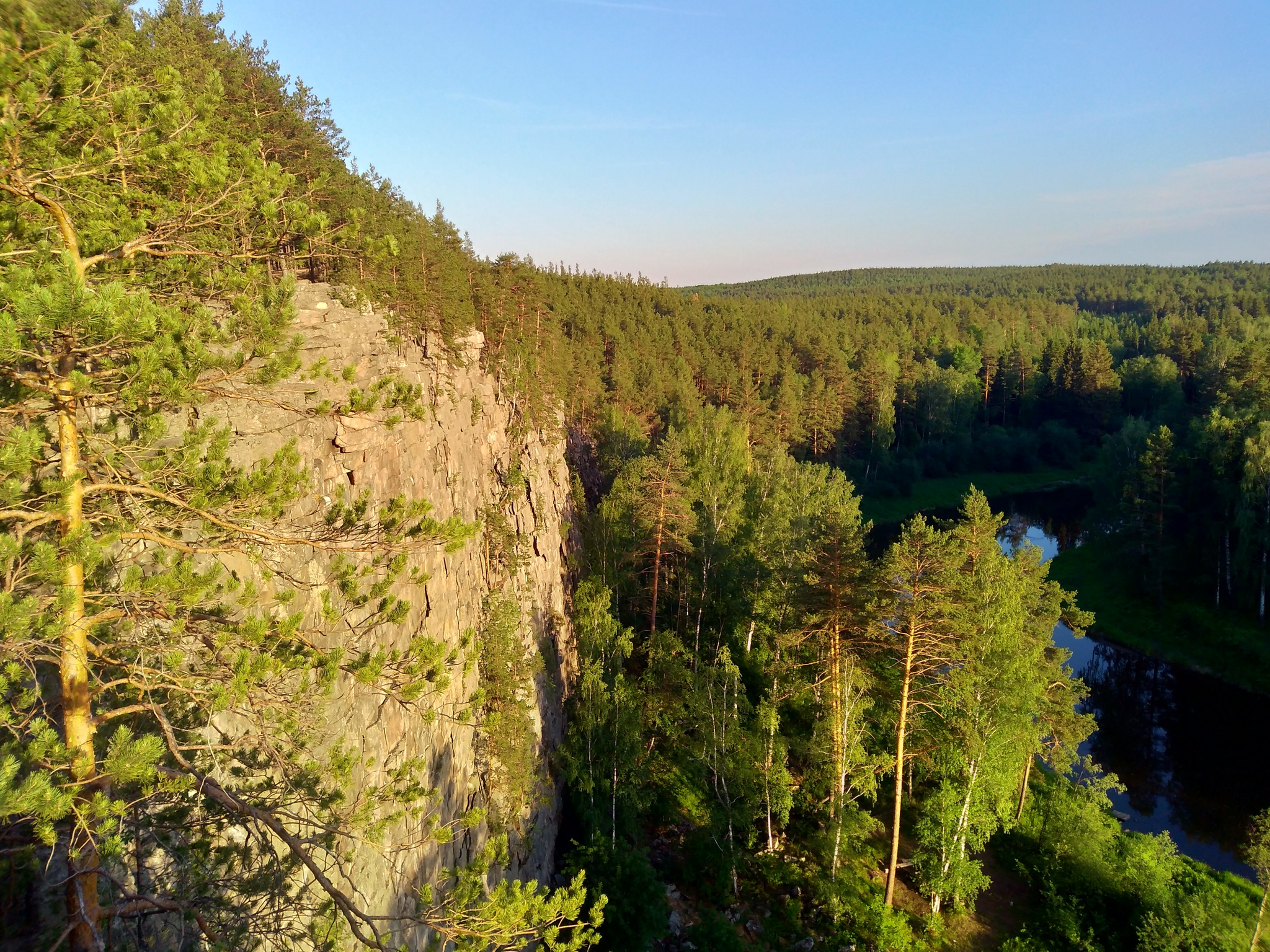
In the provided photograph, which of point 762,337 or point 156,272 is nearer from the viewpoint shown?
point 156,272

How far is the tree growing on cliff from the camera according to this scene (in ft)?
14.7

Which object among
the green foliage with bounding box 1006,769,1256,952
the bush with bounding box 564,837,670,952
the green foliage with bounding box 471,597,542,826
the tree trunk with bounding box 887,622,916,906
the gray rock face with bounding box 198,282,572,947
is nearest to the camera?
the gray rock face with bounding box 198,282,572,947

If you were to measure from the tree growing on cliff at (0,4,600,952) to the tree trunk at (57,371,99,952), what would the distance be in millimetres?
21

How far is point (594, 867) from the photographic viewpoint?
16.6m

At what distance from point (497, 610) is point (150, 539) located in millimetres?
12164

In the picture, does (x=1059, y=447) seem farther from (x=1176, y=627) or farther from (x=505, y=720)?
(x=505, y=720)

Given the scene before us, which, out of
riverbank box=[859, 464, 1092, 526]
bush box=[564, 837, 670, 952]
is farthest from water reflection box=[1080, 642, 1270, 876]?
riverbank box=[859, 464, 1092, 526]

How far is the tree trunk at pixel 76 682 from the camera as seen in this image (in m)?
4.55

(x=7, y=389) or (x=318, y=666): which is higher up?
(x=7, y=389)

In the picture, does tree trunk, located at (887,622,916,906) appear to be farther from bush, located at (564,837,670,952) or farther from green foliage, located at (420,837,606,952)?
green foliage, located at (420,837,606,952)

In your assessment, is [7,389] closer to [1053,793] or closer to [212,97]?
[212,97]

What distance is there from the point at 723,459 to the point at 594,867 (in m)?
24.5

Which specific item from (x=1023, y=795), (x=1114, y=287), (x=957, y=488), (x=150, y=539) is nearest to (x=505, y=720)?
(x=150, y=539)

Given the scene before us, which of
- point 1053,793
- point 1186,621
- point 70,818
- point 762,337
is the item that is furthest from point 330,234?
point 762,337
